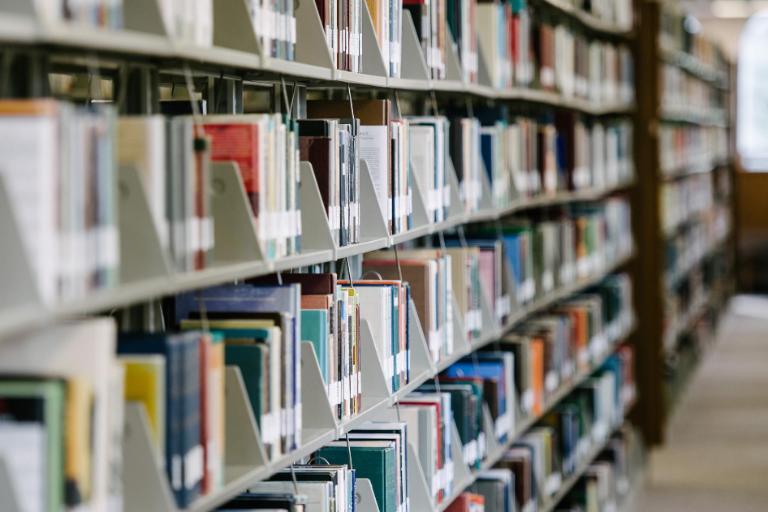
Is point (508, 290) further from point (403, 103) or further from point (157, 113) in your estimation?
point (157, 113)

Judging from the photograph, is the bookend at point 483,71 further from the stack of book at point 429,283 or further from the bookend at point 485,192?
the stack of book at point 429,283

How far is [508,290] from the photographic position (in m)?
4.72

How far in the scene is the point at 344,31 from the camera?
10.1 feet

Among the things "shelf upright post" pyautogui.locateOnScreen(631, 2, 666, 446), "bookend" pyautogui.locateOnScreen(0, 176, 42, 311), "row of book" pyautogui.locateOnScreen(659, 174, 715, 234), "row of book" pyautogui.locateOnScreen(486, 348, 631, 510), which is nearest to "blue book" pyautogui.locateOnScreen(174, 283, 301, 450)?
"bookend" pyautogui.locateOnScreen(0, 176, 42, 311)

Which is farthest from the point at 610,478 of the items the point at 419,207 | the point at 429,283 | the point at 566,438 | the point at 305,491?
the point at 305,491

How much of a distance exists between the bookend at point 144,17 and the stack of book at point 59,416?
0.51 metres

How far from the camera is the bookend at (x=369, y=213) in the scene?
326cm

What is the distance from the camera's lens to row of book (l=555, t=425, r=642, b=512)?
573 cm

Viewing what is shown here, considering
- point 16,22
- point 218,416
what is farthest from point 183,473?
point 16,22

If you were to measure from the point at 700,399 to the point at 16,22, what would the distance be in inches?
335

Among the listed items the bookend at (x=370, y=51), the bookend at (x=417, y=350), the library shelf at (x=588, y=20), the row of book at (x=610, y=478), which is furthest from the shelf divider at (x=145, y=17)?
the row of book at (x=610, y=478)

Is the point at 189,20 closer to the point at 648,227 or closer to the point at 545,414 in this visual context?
the point at 545,414

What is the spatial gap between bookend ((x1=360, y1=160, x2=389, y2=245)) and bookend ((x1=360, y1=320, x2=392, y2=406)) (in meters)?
0.22

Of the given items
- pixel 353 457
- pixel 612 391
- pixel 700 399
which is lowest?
pixel 700 399
